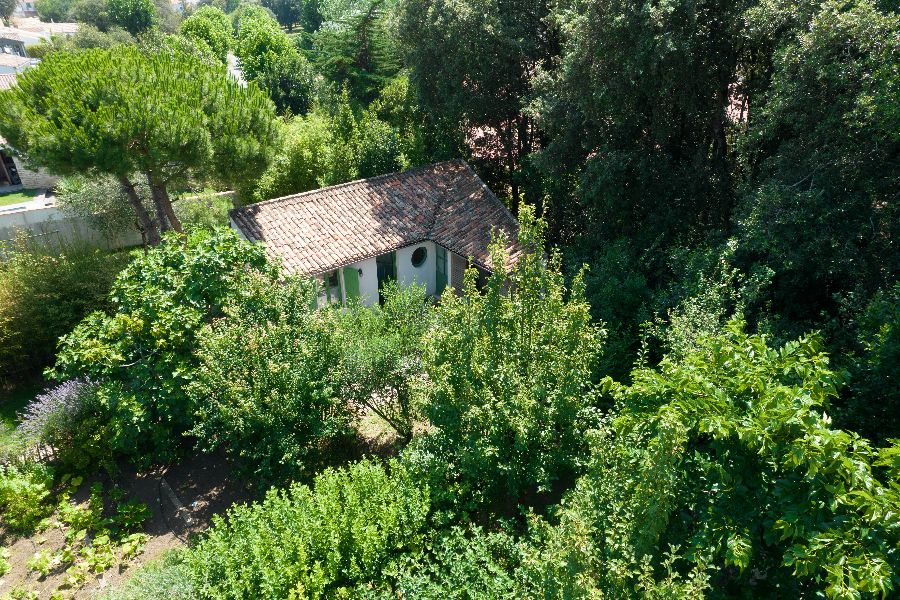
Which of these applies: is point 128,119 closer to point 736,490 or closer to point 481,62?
point 481,62

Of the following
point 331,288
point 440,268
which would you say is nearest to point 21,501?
point 331,288

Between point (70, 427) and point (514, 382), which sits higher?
point (514, 382)

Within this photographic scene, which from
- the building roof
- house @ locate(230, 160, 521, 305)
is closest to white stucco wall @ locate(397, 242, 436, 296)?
house @ locate(230, 160, 521, 305)

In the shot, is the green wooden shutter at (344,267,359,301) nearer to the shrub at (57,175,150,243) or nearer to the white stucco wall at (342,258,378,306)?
the white stucco wall at (342,258,378,306)

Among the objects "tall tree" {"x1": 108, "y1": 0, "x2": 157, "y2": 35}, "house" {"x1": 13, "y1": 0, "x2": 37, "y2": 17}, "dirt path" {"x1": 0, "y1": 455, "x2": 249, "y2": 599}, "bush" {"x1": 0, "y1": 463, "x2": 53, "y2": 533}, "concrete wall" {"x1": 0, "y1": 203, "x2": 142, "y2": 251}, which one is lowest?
"dirt path" {"x1": 0, "y1": 455, "x2": 249, "y2": 599}

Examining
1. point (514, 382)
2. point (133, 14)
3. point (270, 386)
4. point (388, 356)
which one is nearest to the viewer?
point (514, 382)

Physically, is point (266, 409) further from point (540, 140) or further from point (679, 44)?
point (540, 140)

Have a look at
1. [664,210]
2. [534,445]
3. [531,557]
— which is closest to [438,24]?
[664,210]
